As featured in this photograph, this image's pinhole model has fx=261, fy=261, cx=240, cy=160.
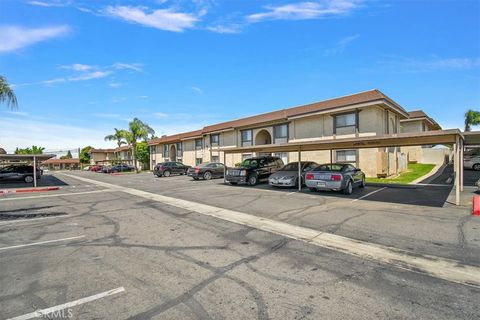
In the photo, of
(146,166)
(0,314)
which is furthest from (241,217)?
(146,166)

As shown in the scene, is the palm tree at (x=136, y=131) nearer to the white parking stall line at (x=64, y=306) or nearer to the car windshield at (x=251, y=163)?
the car windshield at (x=251, y=163)

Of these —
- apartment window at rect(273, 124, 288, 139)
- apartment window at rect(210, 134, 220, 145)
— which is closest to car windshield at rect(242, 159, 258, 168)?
apartment window at rect(273, 124, 288, 139)

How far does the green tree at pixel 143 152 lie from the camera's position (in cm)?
4706

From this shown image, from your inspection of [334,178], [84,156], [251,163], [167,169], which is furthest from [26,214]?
[84,156]

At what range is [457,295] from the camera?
327 centimetres

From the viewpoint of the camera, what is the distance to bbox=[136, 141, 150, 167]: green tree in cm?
4706

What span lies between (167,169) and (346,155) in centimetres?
1794

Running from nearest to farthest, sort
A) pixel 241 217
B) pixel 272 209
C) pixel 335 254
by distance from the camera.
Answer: pixel 335 254 < pixel 241 217 < pixel 272 209

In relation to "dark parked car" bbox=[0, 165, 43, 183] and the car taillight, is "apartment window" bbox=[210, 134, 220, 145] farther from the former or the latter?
the car taillight

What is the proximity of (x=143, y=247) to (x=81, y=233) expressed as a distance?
2227 mm

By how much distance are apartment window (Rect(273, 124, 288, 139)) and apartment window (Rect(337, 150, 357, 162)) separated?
5356mm

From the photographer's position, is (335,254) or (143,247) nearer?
(335,254)

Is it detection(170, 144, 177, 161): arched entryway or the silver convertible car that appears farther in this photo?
detection(170, 144, 177, 161): arched entryway

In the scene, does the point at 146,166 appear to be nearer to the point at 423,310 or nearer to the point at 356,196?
the point at 356,196
